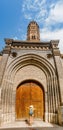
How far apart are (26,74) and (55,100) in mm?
2486

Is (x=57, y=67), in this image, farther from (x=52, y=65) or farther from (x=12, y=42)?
(x=12, y=42)

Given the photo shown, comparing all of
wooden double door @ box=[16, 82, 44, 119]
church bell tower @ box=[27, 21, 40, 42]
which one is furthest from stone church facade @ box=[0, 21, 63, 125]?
church bell tower @ box=[27, 21, 40, 42]

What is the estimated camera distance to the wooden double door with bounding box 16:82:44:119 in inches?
378

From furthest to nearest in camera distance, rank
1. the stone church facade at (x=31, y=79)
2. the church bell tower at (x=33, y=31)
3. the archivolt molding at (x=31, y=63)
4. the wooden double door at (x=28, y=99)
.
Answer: the church bell tower at (x=33, y=31), the archivolt molding at (x=31, y=63), the wooden double door at (x=28, y=99), the stone church facade at (x=31, y=79)

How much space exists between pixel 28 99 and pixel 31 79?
1.30 m

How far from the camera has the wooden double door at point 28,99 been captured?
959cm

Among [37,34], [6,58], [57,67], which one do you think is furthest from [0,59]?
[37,34]

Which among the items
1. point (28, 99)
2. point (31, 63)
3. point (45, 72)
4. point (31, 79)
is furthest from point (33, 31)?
point (28, 99)

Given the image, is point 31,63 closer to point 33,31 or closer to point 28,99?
point 28,99

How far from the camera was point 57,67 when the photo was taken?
960 cm

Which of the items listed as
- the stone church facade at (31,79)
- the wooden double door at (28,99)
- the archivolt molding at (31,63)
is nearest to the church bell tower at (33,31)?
the stone church facade at (31,79)

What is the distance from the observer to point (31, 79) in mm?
9898

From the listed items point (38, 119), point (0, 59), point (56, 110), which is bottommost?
point (38, 119)

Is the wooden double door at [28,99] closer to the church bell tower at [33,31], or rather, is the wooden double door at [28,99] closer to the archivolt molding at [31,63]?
the archivolt molding at [31,63]
